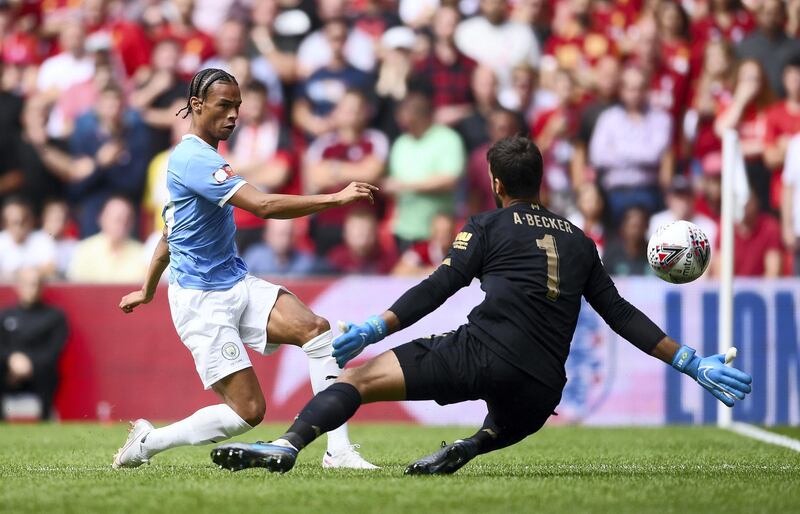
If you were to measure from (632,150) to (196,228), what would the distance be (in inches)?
304

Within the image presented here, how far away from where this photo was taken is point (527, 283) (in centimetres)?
655

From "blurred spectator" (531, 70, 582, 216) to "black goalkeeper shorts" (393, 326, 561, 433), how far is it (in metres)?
7.65

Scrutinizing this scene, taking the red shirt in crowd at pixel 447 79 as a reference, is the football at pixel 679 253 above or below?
below

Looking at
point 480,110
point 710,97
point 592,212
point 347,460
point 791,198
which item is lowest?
point 347,460

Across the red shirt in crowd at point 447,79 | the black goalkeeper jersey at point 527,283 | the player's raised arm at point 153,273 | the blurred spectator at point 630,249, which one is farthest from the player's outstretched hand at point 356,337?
the red shirt in crowd at point 447,79

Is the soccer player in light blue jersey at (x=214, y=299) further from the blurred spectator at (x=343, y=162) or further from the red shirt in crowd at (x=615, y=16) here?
the red shirt in crowd at (x=615, y=16)

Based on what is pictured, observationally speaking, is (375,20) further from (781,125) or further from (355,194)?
(355,194)

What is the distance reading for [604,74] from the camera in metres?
14.6

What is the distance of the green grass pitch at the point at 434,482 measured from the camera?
5.74 metres

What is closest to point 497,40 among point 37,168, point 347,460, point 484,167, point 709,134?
point 484,167

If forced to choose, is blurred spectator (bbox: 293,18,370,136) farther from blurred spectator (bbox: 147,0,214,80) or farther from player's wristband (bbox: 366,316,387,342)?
player's wristband (bbox: 366,316,387,342)

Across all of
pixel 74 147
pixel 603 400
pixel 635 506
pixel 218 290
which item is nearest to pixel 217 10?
pixel 74 147

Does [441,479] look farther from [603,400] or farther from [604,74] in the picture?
[604,74]

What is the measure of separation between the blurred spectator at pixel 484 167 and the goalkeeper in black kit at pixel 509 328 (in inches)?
295
